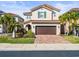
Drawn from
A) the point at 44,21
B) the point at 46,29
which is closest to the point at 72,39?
the point at 46,29

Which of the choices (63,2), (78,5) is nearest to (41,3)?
(63,2)

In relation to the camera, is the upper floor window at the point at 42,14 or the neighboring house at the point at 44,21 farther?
the upper floor window at the point at 42,14

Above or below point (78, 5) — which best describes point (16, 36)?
below

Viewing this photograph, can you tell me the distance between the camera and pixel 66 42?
835 inches

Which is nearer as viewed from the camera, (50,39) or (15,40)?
(50,39)

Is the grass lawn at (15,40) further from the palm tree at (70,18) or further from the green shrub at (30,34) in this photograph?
the palm tree at (70,18)

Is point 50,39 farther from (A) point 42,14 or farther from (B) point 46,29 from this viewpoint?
(A) point 42,14

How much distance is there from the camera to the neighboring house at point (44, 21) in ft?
71.0

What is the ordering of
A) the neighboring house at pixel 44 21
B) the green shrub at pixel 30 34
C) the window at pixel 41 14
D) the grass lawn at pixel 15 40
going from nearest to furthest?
the grass lawn at pixel 15 40
the green shrub at pixel 30 34
the neighboring house at pixel 44 21
the window at pixel 41 14

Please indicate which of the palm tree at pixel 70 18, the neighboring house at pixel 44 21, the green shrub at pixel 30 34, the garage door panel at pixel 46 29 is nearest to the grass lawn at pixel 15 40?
the green shrub at pixel 30 34

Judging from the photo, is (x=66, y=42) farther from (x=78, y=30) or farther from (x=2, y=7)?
(x=2, y=7)

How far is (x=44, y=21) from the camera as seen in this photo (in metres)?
22.2

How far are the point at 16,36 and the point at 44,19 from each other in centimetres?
293

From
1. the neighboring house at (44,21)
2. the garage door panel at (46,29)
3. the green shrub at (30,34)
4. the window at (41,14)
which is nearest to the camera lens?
the green shrub at (30,34)
